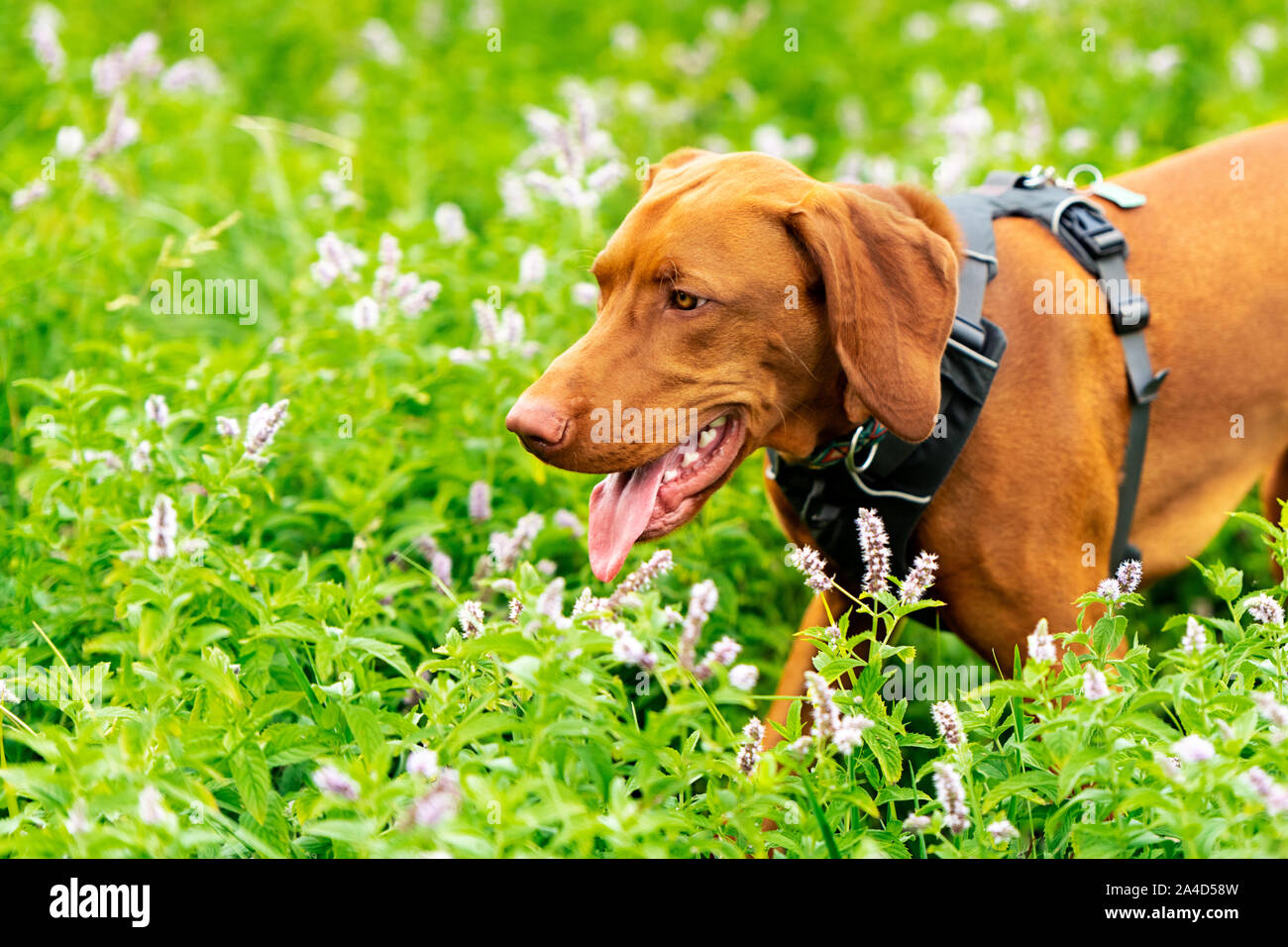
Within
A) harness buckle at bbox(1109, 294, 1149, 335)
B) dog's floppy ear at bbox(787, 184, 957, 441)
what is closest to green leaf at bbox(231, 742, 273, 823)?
dog's floppy ear at bbox(787, 184, 957, 441)

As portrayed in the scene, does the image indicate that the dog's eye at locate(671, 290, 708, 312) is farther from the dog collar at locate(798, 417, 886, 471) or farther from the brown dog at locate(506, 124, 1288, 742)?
the dog collar at locate(798, 417, 886, 471)

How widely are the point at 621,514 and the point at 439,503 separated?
852mm

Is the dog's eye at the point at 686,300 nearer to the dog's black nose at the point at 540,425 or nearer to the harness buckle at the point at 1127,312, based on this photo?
the dog's black nose at the point at 540,425

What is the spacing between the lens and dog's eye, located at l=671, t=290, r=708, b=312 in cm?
267

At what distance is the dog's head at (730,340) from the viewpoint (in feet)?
8.65

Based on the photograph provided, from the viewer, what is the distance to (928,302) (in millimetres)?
2701

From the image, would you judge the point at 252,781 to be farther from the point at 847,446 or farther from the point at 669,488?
the point at 847,446

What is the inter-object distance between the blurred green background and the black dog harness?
0.50m

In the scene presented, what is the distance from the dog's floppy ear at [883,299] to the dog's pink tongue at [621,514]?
0.46 metres

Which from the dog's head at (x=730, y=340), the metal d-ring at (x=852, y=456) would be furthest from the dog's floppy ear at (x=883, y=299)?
the metal d-ring at (x=852, y=456)
